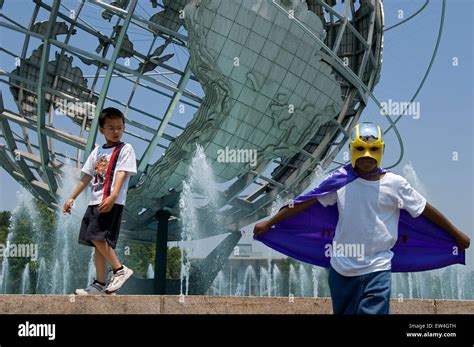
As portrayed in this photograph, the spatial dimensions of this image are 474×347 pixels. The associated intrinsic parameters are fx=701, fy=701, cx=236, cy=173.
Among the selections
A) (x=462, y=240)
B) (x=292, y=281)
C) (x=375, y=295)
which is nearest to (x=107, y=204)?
(x=375, y=295)

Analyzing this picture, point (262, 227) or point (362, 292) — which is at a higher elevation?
point (262, 227)

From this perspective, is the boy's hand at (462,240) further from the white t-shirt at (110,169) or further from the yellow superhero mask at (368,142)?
the white t-shirt at (110,169)

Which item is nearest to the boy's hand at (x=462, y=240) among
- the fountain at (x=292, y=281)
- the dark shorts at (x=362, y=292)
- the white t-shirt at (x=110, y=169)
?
the dark shorts at (x=362, y=292)

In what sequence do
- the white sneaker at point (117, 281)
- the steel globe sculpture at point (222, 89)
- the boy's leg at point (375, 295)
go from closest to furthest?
the boy's leg at point (375, 295), the white sneaker at point (117, 281), the steel globe sculpture at point (222, 89)

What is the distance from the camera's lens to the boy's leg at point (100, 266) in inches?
143

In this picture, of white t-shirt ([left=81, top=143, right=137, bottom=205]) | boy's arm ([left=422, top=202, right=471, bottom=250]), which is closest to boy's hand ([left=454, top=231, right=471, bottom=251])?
boy's arm ([left=422, top=202, right=471, bottom=250])

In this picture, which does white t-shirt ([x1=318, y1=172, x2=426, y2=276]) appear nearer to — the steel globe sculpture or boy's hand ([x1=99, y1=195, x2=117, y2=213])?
boy's hand ([x1=99, y1=195, x2=117, y2=213])

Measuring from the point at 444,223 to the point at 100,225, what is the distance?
1.68m

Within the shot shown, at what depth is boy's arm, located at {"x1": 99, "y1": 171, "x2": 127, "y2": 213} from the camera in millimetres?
3492

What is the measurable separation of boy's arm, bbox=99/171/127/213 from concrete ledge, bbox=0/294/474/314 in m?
0.43

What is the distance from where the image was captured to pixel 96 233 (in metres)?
3.55

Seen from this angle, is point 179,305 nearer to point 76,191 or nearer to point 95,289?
point 95,289

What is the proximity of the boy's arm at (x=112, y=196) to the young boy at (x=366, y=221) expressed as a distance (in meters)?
1.20

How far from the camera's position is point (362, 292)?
2.61m
